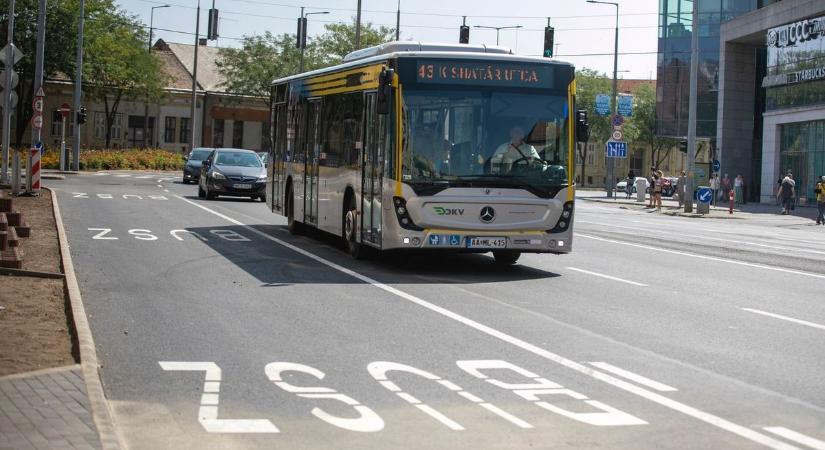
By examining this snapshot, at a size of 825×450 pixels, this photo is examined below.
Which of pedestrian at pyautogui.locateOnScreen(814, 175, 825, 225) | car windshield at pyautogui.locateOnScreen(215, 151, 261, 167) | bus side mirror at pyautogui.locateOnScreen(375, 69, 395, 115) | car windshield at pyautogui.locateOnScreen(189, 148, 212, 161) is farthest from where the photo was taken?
car windshield at pyautogui.locateOnScreen(189, 148, 212, 161)

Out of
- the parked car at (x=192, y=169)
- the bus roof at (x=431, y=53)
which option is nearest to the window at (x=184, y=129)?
the parked car at (x=192, y=169)

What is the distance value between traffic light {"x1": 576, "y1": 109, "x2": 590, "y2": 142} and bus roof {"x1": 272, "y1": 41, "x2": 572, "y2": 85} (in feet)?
Result: 2.38

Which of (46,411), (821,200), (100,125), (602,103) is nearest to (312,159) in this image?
(46,411)

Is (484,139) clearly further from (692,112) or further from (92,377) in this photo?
(692,112)

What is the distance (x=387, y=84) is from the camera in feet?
55.7

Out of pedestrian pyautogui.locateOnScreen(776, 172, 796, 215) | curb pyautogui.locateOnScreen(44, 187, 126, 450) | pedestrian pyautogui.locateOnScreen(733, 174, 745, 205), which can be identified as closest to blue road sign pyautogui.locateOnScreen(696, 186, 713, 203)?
pedestrian pyautogui.locateOnScreen(776, 172, 796, 215)

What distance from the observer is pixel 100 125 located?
97.1 m

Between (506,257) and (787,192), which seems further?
(787,192)

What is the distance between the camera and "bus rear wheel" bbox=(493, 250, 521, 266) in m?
18.8

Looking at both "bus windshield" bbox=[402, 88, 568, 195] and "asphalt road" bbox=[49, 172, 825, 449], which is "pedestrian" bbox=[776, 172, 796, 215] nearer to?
"asphalt road" bbox=[49, 172, 825, 449]

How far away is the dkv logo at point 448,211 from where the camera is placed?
16.9 m

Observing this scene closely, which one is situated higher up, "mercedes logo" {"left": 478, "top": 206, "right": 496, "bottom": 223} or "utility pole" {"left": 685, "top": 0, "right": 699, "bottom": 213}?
"utility pole" {"left": 685, "top": 0, "right": 699, "bottom": 213}

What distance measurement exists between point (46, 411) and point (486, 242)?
10.2m

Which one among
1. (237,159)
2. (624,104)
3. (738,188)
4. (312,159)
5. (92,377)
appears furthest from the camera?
(624,104)
